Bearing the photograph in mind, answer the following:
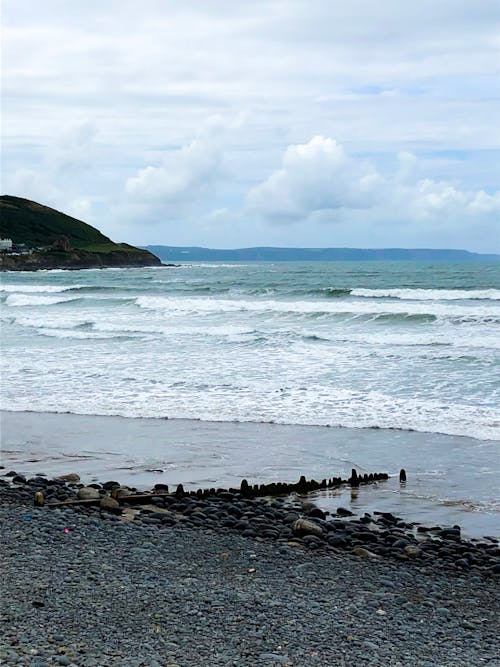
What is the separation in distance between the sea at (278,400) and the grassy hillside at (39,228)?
141m

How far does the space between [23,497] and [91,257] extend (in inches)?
5462

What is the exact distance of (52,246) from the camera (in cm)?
15312

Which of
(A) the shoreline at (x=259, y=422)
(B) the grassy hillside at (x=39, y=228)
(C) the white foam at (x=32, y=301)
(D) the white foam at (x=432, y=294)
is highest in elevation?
(B) the grassy hillside at (x=39, y=228)

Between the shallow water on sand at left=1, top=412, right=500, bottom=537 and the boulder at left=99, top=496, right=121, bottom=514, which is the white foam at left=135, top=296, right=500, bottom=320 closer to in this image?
the shallow water on sand at left=1, top=412, right=500, bottom=537

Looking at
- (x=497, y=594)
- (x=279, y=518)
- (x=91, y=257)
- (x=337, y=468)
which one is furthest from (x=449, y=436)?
(x=91, y=257)

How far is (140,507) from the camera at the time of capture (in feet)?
37.1

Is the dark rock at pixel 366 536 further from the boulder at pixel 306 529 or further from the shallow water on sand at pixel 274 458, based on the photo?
the shallow water on sand at pixel 274 458

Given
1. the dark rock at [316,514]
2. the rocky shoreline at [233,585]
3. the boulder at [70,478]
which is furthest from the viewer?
the boulder at [70,478]

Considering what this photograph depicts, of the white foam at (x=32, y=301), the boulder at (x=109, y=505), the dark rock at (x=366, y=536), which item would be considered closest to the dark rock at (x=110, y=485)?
the boulder at (x=109, y=505)

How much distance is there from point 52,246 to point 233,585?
5906 inches

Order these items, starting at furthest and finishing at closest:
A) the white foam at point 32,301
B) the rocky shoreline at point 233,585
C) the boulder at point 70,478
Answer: the white foam at point 32,301
the boulder at point 70,478
the rocky shoreline at point 233,585

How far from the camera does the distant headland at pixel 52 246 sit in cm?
13788

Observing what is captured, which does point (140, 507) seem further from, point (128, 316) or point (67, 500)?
point (128, 316)

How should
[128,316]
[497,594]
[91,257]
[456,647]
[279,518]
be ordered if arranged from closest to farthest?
1. [456,647]
2. [497,594]
3. [279,518]
4. [128,316]
5. [91,257]
